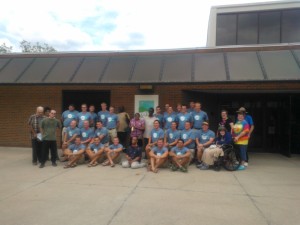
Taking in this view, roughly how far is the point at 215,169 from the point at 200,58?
4.49 metres

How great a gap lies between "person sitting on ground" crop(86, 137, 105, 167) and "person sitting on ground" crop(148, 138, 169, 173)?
151 centimetres

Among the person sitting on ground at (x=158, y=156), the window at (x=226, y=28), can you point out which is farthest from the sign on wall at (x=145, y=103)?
the window at (x=226, y=28)

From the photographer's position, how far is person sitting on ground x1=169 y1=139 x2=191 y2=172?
7.48m

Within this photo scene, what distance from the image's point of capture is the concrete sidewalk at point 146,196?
4.33 m

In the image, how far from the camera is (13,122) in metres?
11.6

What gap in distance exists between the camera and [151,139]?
8.32m

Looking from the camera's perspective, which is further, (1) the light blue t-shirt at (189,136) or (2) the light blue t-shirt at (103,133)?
(2) the light blue t-shirt at (103,133)

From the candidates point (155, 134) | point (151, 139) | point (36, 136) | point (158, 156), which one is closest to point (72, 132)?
point (36, 136)

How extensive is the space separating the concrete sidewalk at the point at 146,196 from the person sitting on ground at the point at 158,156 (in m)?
→ 0.24

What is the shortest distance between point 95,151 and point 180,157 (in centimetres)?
243

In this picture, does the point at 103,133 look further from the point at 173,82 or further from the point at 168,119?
the point at 173,82

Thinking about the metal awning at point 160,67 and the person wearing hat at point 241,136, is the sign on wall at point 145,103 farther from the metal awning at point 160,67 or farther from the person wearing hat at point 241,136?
the person wearing hat at point 241,136

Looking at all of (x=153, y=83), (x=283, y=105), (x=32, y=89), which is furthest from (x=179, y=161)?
(x=32, y=89)

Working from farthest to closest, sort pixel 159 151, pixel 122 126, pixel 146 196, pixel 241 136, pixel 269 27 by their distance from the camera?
pixel 269 27 < pixel 122 126 < pixel 241 136 < pixel 159 151 < pixel 146 196
